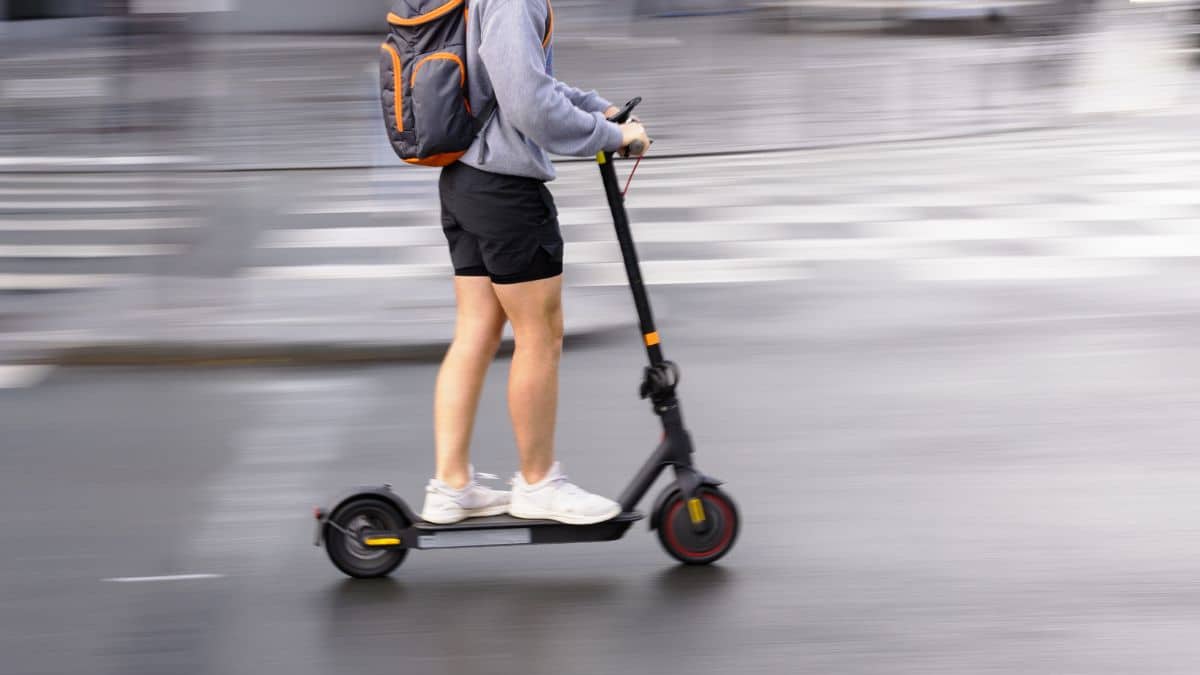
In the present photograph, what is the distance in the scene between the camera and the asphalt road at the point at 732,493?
4.05 meters

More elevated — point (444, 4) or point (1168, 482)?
point (444, 4)

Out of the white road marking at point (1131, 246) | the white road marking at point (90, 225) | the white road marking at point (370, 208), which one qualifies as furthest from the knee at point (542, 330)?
the white road marking at point (90, 225)

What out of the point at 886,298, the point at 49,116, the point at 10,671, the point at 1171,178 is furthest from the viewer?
the point at 49,116

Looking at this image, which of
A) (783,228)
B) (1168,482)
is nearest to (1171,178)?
(783,228)

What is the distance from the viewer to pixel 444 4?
4.14 meters

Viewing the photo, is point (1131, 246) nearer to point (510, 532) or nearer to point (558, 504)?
point (558, 504)

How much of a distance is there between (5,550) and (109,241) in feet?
20.4

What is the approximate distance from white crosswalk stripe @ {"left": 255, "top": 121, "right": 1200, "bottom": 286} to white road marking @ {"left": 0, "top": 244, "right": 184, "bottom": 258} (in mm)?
673

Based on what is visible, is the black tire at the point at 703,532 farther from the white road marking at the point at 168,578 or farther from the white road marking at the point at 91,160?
the white road marking at the point at 91,160

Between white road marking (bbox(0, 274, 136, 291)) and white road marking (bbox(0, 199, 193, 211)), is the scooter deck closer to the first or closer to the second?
white road marking (bbox(0, 274, 136, 291))

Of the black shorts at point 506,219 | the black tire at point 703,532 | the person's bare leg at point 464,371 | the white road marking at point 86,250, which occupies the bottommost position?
the white road marking at point 86,250

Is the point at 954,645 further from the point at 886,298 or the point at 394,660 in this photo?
the point at 886,298

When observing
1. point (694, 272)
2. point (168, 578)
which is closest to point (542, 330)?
point (168, 578)

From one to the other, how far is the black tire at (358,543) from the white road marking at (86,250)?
5832 mm
